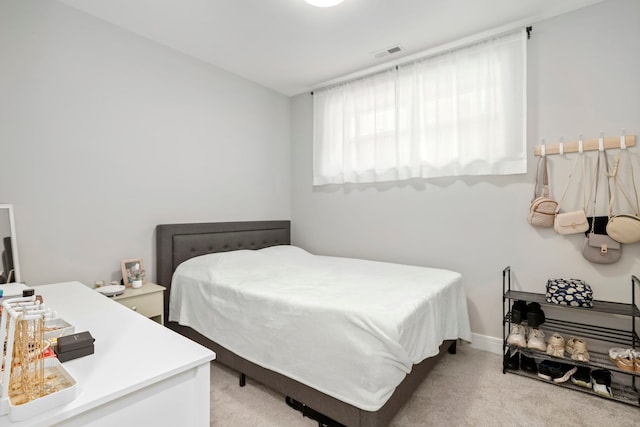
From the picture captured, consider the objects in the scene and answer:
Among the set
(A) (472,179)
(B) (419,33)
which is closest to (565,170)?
(A) (472,179)

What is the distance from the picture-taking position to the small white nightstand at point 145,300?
2.24 m

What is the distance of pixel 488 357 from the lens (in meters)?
2.58

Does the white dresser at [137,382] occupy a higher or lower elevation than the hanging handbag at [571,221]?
lower

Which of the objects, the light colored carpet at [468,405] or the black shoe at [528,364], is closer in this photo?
the light colored carpet at [468,405]

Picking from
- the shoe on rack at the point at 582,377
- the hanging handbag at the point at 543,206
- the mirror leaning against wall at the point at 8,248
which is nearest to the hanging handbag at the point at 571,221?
the hanging handbag at the point at 543,206

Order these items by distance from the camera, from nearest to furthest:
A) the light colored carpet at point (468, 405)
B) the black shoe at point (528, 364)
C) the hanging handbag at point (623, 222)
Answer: the light colored carpet at point (468, 405)
the hanging handbag at point (623, 222)
the black shoe at point (528, 364)

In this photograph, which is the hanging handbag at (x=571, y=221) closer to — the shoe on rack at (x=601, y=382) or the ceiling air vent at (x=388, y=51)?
the shoe on rack at (x=601, y=382)

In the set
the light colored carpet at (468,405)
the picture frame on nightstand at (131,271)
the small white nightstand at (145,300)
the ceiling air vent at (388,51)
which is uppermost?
the ceiling air vent at (388,51)

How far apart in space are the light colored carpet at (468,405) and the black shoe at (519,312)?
1.32ft

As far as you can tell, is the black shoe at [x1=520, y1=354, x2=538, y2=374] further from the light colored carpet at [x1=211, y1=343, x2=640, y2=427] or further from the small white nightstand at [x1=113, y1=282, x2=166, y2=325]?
the small white nightstand at [x1=113, y1=282, x2=166, y2=325]

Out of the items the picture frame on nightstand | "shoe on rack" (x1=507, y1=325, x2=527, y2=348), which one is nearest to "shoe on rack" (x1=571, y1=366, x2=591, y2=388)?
"shoe on rack" (x1=507, y1=325, x2=527, y2=348)

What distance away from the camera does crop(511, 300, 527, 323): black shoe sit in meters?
2.34

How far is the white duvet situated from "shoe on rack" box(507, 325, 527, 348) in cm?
30

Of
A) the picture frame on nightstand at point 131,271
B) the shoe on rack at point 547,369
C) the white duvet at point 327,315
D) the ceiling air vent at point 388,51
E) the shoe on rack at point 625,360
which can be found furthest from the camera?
the ceiling air vent at point 388,51
